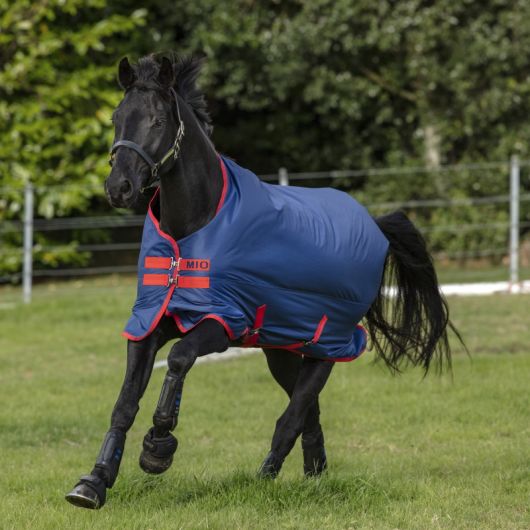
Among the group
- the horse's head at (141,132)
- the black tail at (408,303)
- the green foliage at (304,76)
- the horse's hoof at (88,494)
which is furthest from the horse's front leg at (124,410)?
the green foliage at (304,76)

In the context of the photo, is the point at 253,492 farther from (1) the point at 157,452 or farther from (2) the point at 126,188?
(2) the point at 126,188

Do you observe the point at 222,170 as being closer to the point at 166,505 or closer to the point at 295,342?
the point at 295,342

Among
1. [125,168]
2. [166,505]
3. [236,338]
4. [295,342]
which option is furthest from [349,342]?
[125,168]

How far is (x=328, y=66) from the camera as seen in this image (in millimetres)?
18672

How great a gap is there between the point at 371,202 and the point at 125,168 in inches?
569

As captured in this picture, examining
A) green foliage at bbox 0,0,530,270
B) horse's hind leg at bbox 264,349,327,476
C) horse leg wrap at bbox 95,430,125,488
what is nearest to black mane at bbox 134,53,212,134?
horse's hind leg at bbox 264,349,327,476

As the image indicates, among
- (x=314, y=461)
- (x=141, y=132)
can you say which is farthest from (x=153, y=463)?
(x=141, y=132)

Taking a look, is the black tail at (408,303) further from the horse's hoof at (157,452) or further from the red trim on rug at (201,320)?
the horse's hoof at (157,452)

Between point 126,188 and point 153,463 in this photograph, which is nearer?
point 126,188

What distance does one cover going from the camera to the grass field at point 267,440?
4855mm

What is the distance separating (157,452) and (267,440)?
8.13ft

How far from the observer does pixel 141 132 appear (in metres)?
4.65

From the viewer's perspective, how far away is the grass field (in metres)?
4.86

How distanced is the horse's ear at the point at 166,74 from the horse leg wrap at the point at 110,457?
4.92ft
